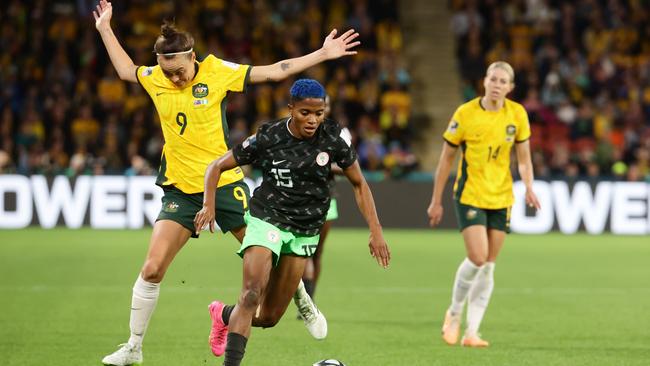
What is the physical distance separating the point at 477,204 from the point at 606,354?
1.57 m

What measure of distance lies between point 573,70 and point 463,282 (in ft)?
56.5

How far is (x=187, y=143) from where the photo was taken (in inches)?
312

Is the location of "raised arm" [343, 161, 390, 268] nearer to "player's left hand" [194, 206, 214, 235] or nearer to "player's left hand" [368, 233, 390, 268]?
"player's left hand" [368, 233, 390, 268]

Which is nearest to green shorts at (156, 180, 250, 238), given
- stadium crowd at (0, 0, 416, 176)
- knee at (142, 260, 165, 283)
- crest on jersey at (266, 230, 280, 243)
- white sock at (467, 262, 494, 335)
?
knee at (142, 260, 165, 283)

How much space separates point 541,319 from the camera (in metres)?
10.9

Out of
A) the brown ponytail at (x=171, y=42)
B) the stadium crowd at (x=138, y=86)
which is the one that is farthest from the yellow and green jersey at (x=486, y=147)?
the stadium crowd at (x=138, y=86)

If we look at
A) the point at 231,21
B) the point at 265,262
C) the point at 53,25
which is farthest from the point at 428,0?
the point at 265,262

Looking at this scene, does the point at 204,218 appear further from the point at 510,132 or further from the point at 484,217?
the point at 510,132

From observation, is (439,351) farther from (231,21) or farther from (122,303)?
(231,21)

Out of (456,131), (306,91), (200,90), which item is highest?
(306,91)

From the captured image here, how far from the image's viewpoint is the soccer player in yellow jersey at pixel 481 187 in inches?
369

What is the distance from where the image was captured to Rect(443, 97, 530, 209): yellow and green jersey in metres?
9.44

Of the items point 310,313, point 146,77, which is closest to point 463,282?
point 310,313

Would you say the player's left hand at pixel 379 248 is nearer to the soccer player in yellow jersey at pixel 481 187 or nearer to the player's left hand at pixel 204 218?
the player's left hand at pixel 204 218
